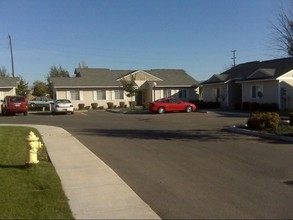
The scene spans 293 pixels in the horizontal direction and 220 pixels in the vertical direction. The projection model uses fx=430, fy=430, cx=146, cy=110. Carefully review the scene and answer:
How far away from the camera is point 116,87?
2040 inches

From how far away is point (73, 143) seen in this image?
1570cm

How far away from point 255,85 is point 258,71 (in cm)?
125

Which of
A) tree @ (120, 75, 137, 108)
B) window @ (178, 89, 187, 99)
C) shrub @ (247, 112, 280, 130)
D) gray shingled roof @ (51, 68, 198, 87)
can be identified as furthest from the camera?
window @ (178, 89, 187, 99)

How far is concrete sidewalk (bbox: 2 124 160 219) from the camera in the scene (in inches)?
256

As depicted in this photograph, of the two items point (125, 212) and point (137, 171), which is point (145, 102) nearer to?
point (137, 171)

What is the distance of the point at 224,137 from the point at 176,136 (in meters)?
2.01

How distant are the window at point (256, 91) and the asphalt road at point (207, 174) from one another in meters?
21.0

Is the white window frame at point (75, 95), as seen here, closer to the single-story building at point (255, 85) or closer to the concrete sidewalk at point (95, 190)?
the single-story building at point (255, 85)

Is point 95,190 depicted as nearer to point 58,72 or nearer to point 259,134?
point 259,134

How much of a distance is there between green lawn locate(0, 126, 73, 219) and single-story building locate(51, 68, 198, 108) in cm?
3807

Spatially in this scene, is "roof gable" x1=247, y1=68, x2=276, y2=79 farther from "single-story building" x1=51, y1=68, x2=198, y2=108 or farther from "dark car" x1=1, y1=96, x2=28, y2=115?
"dark car" x1=1, y1=96, x2=28, y2=115

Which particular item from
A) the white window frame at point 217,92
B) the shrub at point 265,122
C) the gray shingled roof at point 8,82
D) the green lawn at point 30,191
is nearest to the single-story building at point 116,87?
the gray shingled roof at point 8,82

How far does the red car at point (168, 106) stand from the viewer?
1490 inches

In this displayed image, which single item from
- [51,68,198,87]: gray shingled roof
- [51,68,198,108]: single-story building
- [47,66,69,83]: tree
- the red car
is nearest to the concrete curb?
the red car
